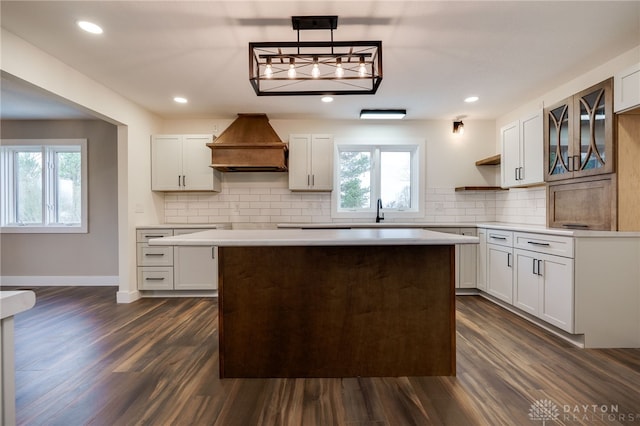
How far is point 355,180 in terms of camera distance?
Result: 4.67m

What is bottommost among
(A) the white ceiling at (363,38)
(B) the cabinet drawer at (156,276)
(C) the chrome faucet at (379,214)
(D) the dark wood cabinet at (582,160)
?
(B) the cabinet drawer at (156,276)

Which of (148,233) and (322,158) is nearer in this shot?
(148,233)

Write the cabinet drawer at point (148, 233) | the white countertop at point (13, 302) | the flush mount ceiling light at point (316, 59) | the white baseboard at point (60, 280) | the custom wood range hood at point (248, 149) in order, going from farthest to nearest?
the white baseboard at point (60, 280)
the custom wood range hood at point (248, 149)
the cabinet drawer at point (148, 233)
the flush mount ceiling light at point (316, 59)
the white countertop at point (13, 302)

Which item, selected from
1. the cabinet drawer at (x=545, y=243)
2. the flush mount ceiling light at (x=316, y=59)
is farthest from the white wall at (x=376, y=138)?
the flush mount ceiling light at (x=316, y=59)

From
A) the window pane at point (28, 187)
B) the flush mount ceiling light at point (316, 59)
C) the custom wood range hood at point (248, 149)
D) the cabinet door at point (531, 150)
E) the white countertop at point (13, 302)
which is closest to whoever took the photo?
the white countertop at point (13, 302)

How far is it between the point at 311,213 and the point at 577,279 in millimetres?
3109

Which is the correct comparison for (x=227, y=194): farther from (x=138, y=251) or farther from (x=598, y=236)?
(x=598, y=236)

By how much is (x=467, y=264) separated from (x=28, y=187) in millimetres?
6621

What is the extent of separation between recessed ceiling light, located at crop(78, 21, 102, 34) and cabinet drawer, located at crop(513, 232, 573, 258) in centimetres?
409

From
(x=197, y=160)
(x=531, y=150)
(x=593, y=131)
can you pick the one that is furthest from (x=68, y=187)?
(x=593, y=131)

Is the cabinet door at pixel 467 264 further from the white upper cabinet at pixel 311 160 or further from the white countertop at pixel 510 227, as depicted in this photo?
the white upper cabinet at pixel 311 160

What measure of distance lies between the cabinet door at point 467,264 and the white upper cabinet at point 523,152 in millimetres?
762

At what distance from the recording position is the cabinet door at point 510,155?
11.9 feet

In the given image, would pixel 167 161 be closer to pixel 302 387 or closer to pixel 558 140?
pixel 302 387
